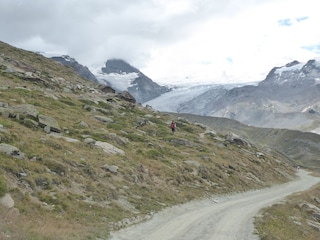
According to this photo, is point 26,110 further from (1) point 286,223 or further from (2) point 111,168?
(1) point 286,223

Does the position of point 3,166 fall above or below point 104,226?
above

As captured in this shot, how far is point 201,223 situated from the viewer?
32875 millimetres

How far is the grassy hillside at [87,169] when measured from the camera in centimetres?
2545

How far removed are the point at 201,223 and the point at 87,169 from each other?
39.8 feet

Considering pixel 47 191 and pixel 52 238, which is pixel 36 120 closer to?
pixel 47 191

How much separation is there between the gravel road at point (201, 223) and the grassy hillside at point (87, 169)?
54.2 inches

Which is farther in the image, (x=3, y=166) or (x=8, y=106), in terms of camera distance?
(x=8, y=106)

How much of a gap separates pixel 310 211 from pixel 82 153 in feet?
104

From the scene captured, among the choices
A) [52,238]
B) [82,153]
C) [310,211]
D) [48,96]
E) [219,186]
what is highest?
[48,96]

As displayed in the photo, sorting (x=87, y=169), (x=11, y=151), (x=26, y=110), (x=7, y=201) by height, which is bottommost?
(x=7, y=201)

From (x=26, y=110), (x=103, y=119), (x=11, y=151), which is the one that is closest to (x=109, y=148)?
(x=26, y=110)

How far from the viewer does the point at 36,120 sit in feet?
149

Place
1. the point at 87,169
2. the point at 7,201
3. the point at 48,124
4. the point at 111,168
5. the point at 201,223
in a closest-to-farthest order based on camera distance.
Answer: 1. the point at 7,201
2. the point at 201,223
3. the point at 87,169
4. the point at 111,168
5. the point at 48,124

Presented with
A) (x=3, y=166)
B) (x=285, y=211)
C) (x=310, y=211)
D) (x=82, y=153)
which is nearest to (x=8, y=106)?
(x=82, y=153)
